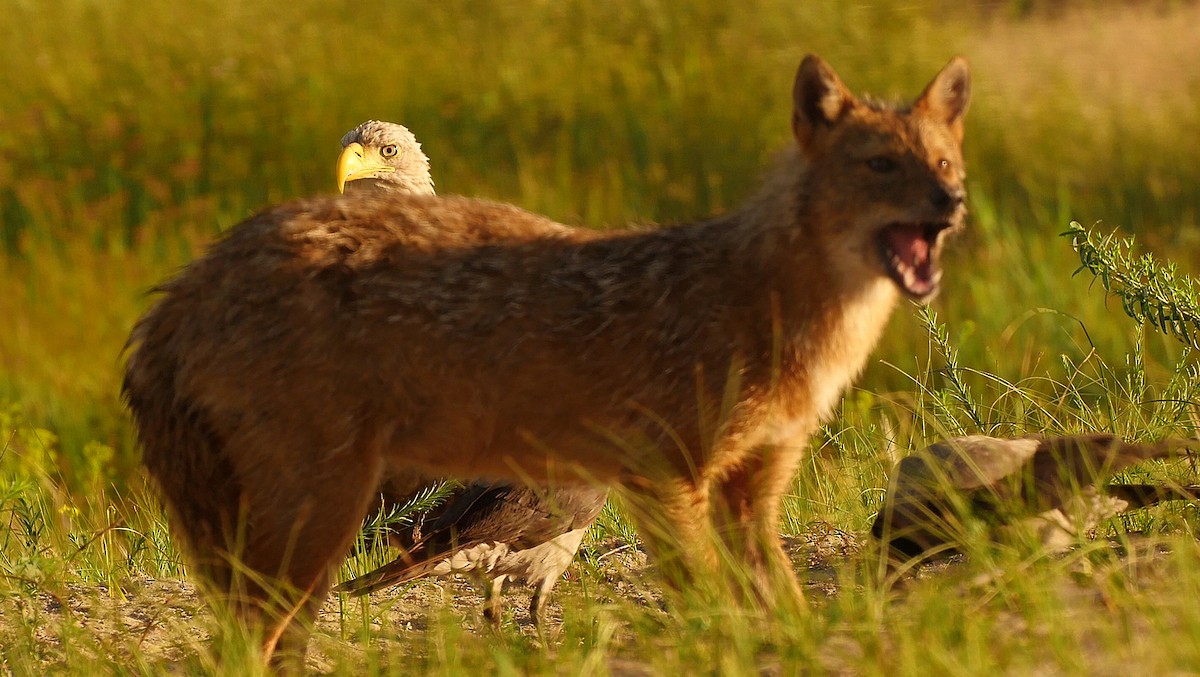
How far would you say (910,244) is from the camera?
4.68 metres

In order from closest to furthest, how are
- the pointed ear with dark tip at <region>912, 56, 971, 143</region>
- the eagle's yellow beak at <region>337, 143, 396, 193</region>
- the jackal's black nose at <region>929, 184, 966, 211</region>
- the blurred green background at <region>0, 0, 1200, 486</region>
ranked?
1. the jackal's black nose at <region>929, 184, 966, 211</region>
2. the pointed ear with dark tip at <region>912, 56, 971, 143</region>
3. the eagle's yellow beak at <region>337, 143, 396, 193</region>
4. the blurred green background at <region>0, 0, 1200, 486</region>

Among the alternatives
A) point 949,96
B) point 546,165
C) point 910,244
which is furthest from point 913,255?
point 546,165

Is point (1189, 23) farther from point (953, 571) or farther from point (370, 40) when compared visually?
point (953, 571)

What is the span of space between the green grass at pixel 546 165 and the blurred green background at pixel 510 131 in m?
0.03

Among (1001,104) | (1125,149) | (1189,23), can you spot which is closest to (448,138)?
(1001,104)

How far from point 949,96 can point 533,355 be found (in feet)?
5.23

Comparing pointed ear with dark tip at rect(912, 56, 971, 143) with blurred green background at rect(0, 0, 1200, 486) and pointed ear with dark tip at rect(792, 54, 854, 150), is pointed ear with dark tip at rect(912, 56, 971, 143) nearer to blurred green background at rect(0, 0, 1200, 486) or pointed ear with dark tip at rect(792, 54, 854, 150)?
pointed ear with dark tip at rect(792, 54, 854, 150)

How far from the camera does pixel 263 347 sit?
15.3ft

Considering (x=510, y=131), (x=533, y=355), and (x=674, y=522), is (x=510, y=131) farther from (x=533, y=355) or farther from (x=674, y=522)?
(x=674, y=522)

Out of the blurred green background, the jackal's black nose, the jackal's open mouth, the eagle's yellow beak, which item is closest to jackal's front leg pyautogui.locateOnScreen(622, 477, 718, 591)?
the jackal's open mouth

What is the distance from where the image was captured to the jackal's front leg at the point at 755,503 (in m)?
4.83

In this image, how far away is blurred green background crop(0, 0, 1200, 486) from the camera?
975 cm

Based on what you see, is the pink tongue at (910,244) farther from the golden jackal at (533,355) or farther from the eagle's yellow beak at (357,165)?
the eagle's yellow beak at (357,165)

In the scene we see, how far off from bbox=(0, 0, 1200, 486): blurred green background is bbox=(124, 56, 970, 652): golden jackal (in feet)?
13.6
